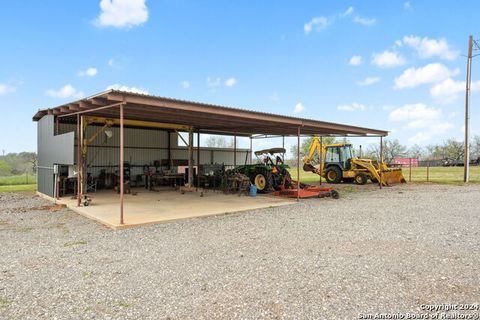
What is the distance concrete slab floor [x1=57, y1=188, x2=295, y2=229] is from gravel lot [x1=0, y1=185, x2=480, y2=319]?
1.57 ft

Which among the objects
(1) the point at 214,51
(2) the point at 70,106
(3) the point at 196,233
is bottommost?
(3) the point at 196,233

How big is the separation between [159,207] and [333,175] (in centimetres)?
1127

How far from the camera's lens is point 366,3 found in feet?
33.3

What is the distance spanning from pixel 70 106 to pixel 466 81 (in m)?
19.7

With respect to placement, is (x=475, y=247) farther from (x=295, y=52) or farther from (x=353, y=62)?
(x=295, y=52)

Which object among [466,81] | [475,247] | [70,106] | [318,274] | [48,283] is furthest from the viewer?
[466,81]

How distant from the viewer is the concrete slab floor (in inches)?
275

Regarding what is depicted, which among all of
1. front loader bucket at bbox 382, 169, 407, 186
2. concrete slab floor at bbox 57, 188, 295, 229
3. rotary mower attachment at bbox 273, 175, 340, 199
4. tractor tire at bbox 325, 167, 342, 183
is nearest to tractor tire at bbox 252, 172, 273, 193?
rotary mower attachment at bbox 273, 175, 340, 199

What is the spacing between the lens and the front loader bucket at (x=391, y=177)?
51.1ft

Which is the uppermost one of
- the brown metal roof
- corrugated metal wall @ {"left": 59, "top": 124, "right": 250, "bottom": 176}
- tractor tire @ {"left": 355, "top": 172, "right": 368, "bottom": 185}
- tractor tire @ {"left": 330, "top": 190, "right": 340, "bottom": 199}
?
the brown metal roof

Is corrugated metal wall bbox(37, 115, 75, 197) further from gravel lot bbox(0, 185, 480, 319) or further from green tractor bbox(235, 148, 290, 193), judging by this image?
green tractor bbox(235, 148, 290, 193)

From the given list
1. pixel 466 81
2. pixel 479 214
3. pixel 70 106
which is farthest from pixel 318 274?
pixel 466 81

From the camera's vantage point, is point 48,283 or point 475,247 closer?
point 48,283

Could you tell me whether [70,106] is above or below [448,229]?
above
